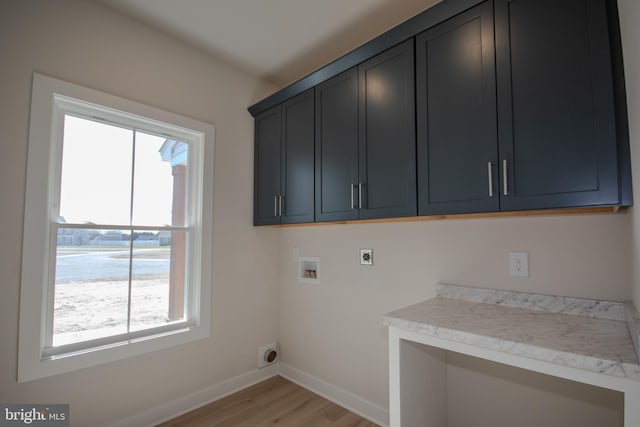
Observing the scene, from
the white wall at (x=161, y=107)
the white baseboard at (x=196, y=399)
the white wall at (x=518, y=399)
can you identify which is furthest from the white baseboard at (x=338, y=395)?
the white wall at (x=518, y=399)

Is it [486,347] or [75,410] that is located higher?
[486,347]

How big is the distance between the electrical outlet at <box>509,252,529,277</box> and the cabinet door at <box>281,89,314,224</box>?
1.23 m

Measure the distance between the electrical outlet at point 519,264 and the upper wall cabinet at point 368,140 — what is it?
0.56m

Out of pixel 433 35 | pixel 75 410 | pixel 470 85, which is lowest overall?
pixel 75 410

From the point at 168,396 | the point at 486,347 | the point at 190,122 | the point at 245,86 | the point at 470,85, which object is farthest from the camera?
the point at 245,86

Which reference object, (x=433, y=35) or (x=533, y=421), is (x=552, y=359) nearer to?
(x=533, y=421)

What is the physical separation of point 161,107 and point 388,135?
1.60 m

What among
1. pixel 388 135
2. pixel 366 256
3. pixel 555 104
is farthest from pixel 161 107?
pixel 555 104

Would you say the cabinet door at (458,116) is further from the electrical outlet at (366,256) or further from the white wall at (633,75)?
the electrical outlet at (366,256)

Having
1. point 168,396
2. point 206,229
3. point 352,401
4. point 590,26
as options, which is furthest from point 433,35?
point 168,396

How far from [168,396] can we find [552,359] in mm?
2271

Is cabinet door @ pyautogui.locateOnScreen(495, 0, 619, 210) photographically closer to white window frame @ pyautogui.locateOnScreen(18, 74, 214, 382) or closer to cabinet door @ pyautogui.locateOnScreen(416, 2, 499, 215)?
cabinet door @ pyautogui.locateOnScreen(416, 2, 499, 215)

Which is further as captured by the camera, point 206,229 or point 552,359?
point 206,229

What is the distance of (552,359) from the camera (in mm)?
967
